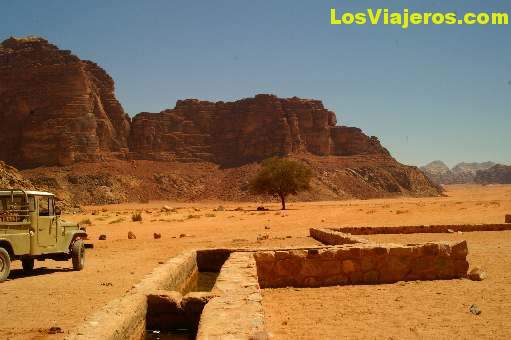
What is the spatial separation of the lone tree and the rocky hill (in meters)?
34.6

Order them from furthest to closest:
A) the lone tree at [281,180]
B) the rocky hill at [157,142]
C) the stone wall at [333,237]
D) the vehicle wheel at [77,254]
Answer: the rocky hill at [157,142] < the lone tree at [281,180] < the stone wall at [333,237] < the vehicle wheel at [77,254]

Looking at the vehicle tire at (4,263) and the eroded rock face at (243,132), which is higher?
the eroded rock face at (243,132)

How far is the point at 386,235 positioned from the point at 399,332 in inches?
507

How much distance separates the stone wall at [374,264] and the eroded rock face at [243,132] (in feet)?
347

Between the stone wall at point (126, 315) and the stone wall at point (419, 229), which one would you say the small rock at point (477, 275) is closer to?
the stone wall at point (126, 315)

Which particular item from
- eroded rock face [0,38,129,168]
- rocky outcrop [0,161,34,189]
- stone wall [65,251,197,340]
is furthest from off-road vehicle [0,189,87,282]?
eroded rock face [0,38,129,168]

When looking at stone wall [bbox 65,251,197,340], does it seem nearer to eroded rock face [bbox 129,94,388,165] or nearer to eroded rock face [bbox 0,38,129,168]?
eroded rock face [bbox 0,38,129,168]

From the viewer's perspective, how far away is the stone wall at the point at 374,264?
10.1m

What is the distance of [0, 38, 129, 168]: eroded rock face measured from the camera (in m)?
98.6

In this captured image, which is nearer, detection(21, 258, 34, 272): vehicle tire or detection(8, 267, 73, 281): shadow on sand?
detection(8, 267, 73, 281): shadow on sand

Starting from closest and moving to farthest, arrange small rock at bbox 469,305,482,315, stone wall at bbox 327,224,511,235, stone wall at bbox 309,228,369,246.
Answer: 1. small rock at bbox 469,305,482,315
2. stone wall at bbox 309,228,369,246
3. stone wall at bbox 327,224,511,235

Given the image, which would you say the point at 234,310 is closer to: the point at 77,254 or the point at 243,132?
the point at 77,254

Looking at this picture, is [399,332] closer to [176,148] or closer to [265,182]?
[265,182]

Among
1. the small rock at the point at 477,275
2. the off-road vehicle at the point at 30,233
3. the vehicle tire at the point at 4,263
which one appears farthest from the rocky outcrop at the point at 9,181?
the small rock at the point at 477,275
